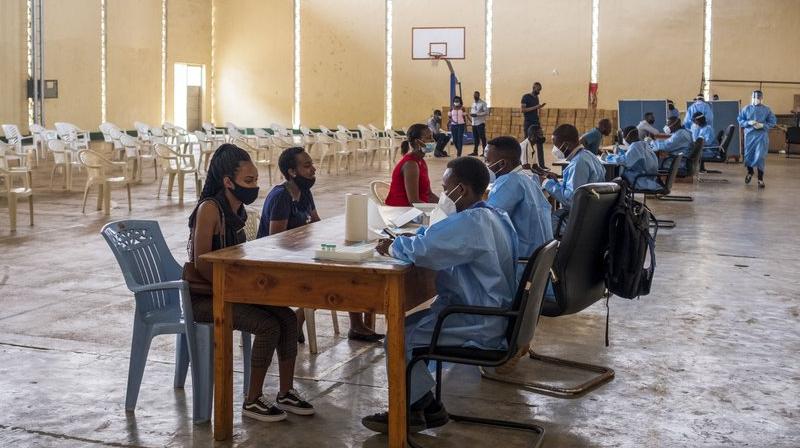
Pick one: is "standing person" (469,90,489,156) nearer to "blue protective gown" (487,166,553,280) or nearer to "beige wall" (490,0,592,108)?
"beige wall" (490,0,592,108)

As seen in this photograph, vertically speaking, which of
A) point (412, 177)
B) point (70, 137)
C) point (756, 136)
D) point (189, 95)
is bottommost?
point (412, 177)

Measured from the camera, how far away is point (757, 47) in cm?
2055

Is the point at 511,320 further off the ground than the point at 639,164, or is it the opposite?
the point at 639,164

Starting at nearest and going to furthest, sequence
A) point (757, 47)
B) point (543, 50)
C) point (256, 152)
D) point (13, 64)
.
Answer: point (256, 152) < point (13, 64) < point (757, 47) < point (543, 50)

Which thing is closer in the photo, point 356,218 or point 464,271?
point 464,271

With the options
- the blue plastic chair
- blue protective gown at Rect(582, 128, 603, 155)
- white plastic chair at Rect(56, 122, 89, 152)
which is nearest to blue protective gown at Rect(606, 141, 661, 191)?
blue protective gown at Rect(582, 128, 603, 155)

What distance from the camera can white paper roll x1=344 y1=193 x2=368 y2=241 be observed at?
3555 millimetres

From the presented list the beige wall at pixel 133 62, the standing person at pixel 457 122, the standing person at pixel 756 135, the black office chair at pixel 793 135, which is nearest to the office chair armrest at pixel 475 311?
the standing person at pixel 756 135

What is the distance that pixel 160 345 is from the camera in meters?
4.54

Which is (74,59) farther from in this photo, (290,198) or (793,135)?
(290,198)

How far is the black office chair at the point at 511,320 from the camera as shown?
118 inches

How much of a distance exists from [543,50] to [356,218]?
1895 cm

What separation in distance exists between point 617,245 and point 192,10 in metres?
19.8

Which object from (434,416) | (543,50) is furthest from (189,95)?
(434,416)
